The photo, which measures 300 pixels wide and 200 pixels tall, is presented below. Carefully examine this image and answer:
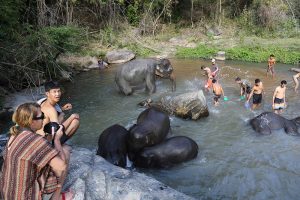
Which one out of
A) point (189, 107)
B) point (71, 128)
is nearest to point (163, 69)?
point (189, 107)

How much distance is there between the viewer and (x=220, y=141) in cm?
903

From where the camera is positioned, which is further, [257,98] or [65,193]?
[257,98]

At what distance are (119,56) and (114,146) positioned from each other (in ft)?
39.6

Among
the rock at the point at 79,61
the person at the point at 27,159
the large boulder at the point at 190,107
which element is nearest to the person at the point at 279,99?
the large boulder at the point at 190,107

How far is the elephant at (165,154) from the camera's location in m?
7.61

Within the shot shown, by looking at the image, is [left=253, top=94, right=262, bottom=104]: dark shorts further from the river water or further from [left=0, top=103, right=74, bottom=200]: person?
[left=0, top=103, right=74, bottom=200]: person

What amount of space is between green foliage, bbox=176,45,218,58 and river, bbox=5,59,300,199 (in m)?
5.39

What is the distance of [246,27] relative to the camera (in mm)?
24062

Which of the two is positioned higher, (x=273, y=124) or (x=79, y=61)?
(x=79, y=61)

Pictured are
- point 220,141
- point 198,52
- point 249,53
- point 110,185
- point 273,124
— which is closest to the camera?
point 110,185

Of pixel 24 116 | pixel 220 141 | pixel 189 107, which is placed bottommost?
pixel 220 141

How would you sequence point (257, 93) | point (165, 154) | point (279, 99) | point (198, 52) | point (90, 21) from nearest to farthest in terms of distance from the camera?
1. point (165, 154)
2. point (279, 99)
3. point (257, 93)
4. point (198, 52)
5. point (90, 21)

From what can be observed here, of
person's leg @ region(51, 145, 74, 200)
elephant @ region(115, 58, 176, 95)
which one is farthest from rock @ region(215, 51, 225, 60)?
person's leg @ region(51, 145, 74, 200)

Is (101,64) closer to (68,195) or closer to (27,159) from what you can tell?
(68,195)
